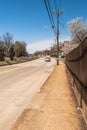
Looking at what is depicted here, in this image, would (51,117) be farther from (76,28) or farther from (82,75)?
(76,28)

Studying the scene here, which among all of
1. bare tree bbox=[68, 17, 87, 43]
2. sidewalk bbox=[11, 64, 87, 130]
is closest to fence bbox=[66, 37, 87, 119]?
sidewalk bbox=[11, 64, 87, 130]

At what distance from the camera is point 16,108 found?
864 centimetres

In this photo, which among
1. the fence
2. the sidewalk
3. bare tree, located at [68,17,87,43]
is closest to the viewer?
the sidewalk

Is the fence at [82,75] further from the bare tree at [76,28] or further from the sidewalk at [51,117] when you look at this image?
the bare tree at [76,28]

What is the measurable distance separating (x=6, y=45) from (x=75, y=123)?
14252cm

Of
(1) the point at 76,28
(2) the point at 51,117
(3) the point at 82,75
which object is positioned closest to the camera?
(2) the point at 51,117

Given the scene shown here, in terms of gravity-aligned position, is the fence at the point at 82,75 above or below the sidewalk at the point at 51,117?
above

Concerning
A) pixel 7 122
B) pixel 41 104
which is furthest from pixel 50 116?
pixel 41 104

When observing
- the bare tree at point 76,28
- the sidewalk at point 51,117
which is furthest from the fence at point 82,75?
the bare tree at point 76,28

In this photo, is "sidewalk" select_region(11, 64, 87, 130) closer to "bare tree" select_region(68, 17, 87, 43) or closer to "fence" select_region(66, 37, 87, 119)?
"fence" select_region(66, 37, 87, 119)

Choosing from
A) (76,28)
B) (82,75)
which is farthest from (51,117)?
(76,28)

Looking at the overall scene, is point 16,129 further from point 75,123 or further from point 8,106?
point 8,106

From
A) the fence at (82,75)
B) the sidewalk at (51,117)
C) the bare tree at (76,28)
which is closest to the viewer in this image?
the sidewalk at (51,117)

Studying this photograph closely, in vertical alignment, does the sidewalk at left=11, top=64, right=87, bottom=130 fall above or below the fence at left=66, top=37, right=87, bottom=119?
below
